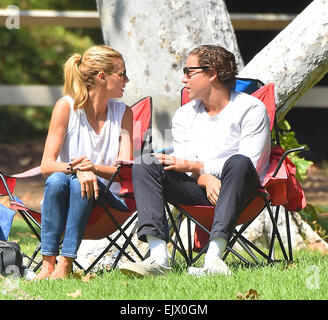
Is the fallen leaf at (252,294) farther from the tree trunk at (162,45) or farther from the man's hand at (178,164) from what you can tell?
the tree trunk at (162,45)

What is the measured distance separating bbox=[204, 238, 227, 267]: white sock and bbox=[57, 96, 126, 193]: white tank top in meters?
0.68

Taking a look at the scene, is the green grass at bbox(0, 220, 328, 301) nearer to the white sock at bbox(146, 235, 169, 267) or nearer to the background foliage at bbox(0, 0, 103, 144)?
the white sock at bbox(146, 235, 169, 267)

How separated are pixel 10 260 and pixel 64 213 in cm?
33

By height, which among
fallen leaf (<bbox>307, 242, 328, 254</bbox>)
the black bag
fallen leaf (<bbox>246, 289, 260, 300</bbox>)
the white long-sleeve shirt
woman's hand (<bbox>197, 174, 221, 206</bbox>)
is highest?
the white long-sleeve shirt

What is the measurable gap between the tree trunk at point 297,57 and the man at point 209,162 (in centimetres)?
73

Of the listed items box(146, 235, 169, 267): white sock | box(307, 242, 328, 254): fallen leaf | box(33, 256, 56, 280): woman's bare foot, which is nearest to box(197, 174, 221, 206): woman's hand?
box(146, 235, 169, 267): white sock

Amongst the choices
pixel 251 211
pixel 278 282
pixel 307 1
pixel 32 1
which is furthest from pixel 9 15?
pixel 278 282

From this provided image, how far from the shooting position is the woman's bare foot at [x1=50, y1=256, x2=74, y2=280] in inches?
151

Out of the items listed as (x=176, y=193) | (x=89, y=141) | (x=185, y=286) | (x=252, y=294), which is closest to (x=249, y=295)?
(x=252, y=294)

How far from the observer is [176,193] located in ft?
12.8

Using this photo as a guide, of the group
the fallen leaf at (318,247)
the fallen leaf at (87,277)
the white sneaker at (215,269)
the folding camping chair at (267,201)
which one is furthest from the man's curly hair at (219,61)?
the fallen leaf at (318,247)

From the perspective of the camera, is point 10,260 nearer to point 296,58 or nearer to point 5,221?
point 5,221

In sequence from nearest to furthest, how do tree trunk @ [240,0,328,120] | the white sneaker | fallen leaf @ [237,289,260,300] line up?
fallen leaf @ [237,289,260,300], the white sneaker, tree trunk @ [240,0,328,120]
